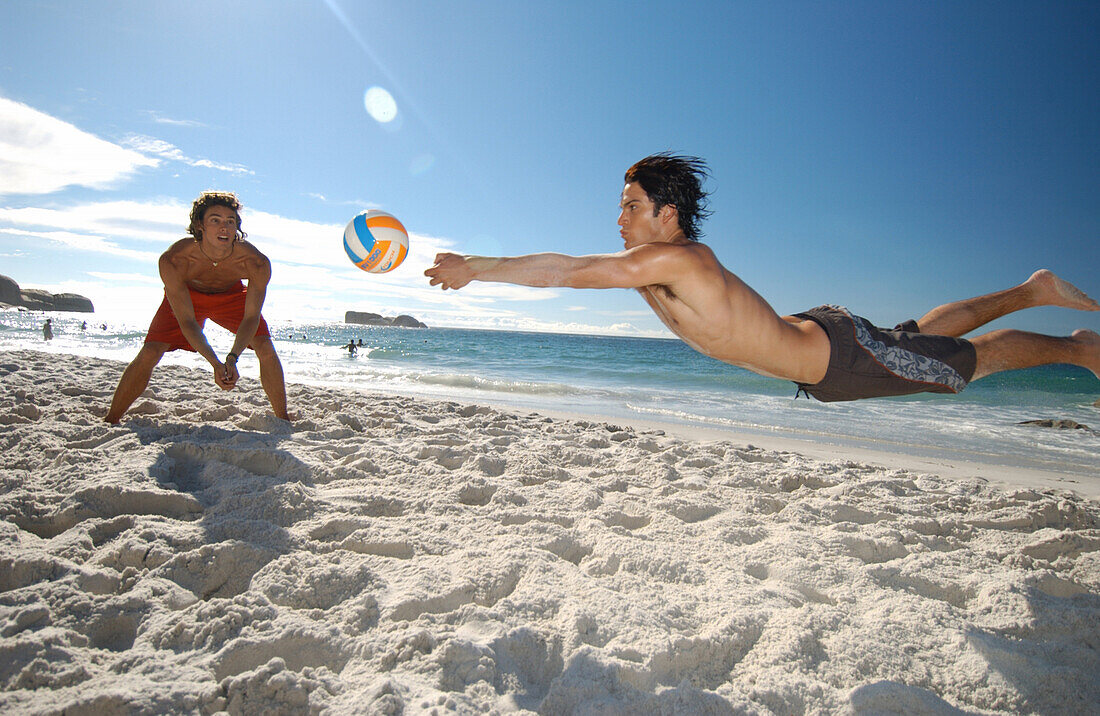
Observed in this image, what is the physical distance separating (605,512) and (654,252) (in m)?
1.45

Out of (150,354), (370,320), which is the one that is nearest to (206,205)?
(150,354)

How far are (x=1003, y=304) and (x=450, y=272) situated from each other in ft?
11.0

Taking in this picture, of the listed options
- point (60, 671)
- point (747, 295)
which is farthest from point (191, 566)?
point (747, 295)

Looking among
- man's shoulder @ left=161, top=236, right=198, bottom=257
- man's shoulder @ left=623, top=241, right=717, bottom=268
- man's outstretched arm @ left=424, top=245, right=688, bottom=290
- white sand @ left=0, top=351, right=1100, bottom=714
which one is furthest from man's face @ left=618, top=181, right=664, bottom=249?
man's shoulder @ left=161, top=236, right=198, bottom=257

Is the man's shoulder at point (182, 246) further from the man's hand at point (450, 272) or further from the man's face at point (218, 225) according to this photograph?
the man's hand at point (450, 272)

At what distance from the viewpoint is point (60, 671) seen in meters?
1.53

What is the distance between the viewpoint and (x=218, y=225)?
420 cm

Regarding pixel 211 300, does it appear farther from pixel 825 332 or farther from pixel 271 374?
pixel 825 332

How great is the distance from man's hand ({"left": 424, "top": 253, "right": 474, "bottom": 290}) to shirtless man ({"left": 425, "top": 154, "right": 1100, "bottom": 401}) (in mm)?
1002

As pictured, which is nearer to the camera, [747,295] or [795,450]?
[747,295]

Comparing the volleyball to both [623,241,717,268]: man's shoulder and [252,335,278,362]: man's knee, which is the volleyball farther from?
[623,241,717,268]: man's shoulder

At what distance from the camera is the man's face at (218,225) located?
418cm

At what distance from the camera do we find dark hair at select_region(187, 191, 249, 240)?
167 inches

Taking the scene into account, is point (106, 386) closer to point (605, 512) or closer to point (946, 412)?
point (605, 512)
